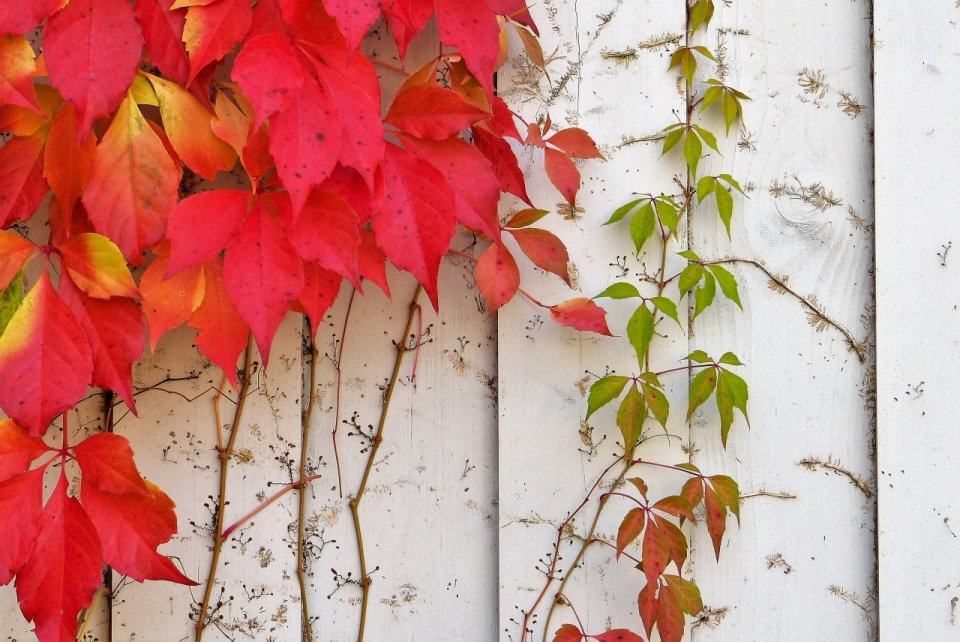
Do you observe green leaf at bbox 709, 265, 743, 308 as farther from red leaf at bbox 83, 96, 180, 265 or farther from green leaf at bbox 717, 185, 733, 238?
red leaf at bbox 83, 96, 180, 265

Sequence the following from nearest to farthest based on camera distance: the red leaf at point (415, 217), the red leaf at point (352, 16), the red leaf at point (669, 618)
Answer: the red leaf at point (352, 16)
the red leaf at point (415, 217)
the red leaf at point (669, 618)

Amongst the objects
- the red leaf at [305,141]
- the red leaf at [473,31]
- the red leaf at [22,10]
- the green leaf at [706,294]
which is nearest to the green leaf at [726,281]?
the green leaf at [706,294]

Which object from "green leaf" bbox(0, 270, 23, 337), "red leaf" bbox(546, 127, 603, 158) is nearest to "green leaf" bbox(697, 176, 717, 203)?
"red leaf" bbox(546, 127, 603, 158)

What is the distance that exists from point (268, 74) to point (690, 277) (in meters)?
0.49

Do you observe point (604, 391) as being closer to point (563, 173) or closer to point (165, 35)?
point (563, 173)

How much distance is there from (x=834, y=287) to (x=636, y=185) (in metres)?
0.27

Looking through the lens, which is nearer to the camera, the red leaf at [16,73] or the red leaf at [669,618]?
the red leaf at [16,73]

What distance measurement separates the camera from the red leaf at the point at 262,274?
1.77 ft

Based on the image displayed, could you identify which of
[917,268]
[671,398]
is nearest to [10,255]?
[671,398]

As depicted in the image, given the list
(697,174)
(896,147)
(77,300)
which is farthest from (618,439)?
(77,300)

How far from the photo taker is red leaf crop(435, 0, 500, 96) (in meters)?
0.64

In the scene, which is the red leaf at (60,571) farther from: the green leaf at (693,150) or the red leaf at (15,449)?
the green leaf at (693,150)

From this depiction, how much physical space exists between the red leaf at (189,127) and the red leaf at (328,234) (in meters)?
0.13

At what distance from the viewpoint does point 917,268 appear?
2.68 ft
